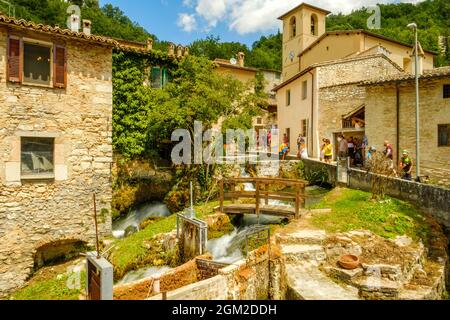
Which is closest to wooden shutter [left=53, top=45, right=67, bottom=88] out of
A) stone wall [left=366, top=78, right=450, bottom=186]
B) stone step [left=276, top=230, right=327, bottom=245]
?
stone step [left=276, top=230, right=327, bottom=245]

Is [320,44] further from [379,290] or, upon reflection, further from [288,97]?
[379,290]

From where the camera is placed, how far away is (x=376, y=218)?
438 inches

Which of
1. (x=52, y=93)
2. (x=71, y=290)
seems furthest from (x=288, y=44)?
(x=71, y=290)

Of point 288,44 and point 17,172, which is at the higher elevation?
point 288,44

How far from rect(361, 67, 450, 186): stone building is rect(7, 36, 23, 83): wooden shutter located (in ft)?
53.8

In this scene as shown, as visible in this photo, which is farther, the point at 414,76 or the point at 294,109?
the point at 294,109

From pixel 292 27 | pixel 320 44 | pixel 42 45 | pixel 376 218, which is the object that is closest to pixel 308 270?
pixel 376 218

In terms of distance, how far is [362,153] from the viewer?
20156 mm

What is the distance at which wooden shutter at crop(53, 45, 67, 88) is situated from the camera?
11.9 m

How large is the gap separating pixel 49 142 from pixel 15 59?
295 centimetres

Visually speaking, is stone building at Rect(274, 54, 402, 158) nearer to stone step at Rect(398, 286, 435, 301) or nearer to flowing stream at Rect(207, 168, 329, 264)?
flowing stream at Rect(207, 168, 329, 264)

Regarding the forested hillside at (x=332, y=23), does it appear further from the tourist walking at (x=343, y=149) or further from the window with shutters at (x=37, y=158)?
the window with shutters at (x=37, y=158)

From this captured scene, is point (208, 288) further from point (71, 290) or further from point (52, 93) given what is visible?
point (52, 93)
